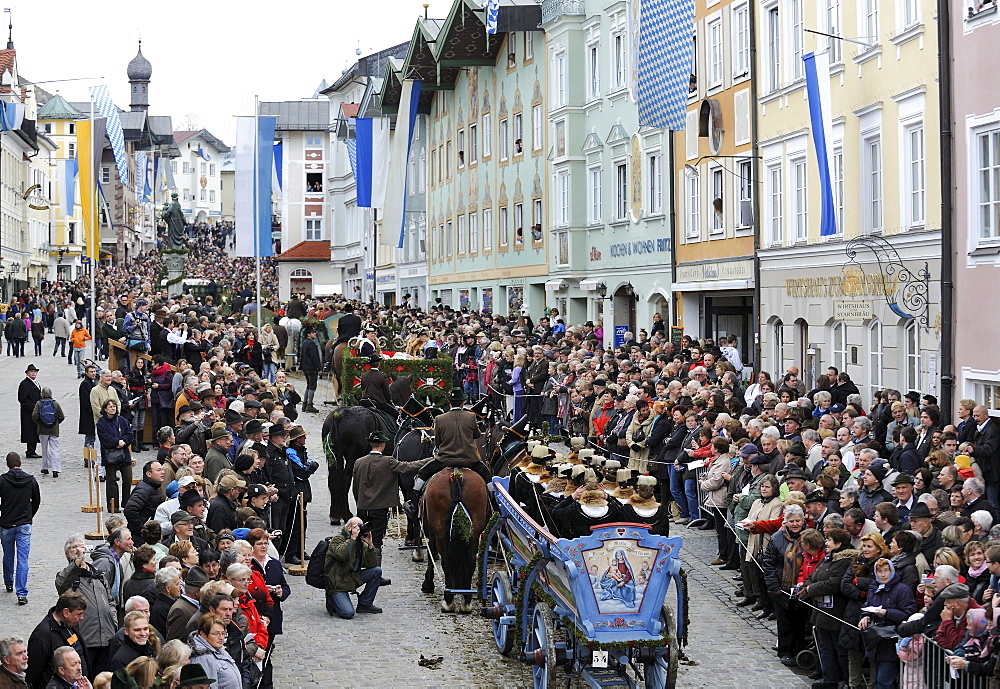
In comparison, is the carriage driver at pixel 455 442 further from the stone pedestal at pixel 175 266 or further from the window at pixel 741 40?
the stone pedestal at pixel 175 266

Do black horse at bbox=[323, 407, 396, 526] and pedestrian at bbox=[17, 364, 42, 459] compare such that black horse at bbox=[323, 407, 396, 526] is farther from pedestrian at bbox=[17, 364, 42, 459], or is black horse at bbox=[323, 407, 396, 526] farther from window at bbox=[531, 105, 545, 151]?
window at bbox=[531, 105, 545, 151]

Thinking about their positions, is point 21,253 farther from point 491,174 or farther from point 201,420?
point 201,420

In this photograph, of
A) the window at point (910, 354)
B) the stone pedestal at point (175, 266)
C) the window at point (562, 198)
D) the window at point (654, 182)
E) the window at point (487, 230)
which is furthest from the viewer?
the stone pedestal at point (175, 266)

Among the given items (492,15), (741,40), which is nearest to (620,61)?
(492,15)

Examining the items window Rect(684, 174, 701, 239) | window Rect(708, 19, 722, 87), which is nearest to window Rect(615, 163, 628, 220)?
window Rect(684, 174, 701, 239)

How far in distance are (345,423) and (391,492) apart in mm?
3011

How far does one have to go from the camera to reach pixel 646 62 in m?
31.2

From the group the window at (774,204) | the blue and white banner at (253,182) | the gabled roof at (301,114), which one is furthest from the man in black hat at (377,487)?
the gabled roof at (301,114)

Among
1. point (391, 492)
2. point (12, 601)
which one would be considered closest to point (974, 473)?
point (391, 492)

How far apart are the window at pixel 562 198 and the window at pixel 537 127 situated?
2.40 m

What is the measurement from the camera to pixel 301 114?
92250 millimetres

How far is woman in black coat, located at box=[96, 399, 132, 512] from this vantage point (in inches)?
761

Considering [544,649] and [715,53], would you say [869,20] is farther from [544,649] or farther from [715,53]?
[544,649]

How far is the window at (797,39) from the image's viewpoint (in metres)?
25.8
